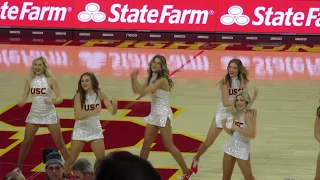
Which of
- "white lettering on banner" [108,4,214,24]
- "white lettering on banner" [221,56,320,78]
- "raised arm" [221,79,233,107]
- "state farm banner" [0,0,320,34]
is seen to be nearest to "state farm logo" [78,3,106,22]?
"state farm banner" [0,0,320,34]

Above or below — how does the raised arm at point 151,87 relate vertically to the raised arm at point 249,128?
above

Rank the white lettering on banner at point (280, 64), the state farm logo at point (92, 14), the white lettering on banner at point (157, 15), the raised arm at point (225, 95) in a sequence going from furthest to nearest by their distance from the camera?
the state farm logo at point (92, 14), the white lettering on banner at point (157, 15), the white lettering on banner at point (280, 64), the raised arm at point (225, 95)

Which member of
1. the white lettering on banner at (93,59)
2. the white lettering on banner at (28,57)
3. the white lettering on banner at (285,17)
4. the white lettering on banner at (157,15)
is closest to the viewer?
the white lettering on banner at (93,59)

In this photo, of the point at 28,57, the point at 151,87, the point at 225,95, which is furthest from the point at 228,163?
the point at 28,57

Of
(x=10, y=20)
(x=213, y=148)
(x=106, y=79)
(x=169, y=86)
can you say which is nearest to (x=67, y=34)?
(x=10, y=20)

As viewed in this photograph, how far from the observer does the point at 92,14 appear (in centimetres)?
1970

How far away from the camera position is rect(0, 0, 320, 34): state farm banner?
62.2 feet

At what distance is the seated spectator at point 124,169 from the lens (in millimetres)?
1520

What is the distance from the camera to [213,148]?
33.8ft

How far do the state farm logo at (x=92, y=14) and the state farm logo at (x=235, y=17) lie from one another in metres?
3.43

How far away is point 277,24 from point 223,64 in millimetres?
3041

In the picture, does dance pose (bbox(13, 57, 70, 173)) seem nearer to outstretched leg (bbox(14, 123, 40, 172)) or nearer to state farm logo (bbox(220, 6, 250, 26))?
outstretched leg (bbox(14, 123, 40, 172))

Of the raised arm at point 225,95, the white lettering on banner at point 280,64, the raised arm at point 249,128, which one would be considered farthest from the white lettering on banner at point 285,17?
the raised arm at point 249,128

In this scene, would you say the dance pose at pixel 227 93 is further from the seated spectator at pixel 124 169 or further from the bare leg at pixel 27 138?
the seated spectator at pixel 124 169
